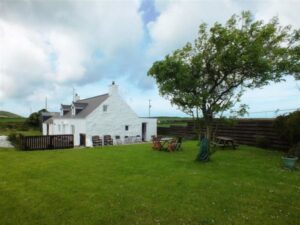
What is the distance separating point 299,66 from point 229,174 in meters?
6.83

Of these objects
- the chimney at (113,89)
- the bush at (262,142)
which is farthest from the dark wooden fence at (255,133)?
the chimney at (113,89)

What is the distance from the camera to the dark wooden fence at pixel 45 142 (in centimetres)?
1549

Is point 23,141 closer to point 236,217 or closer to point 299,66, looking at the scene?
point 236,217

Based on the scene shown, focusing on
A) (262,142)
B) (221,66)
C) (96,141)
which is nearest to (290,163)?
(221,66)

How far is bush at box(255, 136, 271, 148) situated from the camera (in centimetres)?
1415

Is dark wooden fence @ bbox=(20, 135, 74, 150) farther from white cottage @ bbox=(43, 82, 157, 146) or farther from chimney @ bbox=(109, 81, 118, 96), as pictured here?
chimney @ bbox=(109, 81, 118, 96)

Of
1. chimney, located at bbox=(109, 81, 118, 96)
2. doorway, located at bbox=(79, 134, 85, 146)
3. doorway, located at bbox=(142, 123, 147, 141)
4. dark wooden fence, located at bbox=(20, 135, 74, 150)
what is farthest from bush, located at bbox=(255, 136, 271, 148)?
doorway, located at bbox=(79, 134, 85, 146)

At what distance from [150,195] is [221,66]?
6794mm

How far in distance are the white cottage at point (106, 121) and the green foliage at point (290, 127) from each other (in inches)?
583

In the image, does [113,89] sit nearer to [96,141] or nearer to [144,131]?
[96,141]

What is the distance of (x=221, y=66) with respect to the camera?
966 cm

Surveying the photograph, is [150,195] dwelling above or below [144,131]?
below

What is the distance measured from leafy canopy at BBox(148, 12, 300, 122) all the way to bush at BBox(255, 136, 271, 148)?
4.94 metres

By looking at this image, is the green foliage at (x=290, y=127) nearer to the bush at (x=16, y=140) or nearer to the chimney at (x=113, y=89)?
the chimney at (x=113, y=89)
